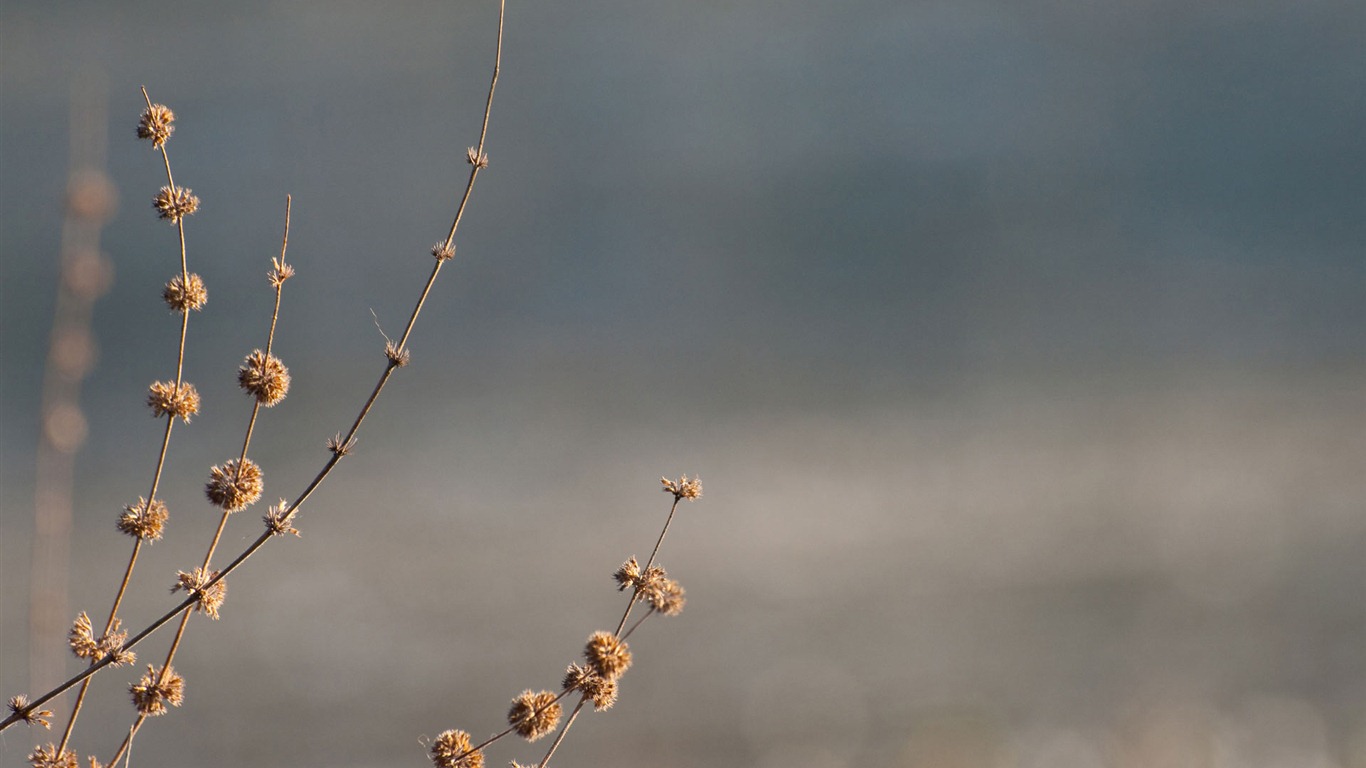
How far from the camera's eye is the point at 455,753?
5.92ft

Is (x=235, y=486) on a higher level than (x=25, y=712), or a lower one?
higher

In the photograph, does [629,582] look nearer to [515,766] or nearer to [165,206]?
[515,766]

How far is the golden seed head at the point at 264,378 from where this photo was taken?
6.06 feet

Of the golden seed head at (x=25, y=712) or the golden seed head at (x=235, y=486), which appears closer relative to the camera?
the golden seed head at (x=25, y=712)

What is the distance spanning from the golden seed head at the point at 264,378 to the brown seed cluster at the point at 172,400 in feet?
0.29

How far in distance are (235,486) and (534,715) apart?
0.60 m

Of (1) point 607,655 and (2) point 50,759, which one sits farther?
(1) point 607,655

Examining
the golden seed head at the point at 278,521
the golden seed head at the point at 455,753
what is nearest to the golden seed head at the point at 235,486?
the golden seed head at the point at 278,521

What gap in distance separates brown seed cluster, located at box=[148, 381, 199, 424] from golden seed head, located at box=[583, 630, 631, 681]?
74 centimetres

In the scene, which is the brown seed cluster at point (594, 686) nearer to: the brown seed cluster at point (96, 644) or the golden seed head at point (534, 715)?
the golden seed head at point (534, 715)

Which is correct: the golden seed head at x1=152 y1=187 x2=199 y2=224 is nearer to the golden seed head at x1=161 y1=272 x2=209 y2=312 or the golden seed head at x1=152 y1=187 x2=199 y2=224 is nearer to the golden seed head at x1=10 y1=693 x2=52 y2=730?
the golden seed head at x1=161 y1=272 x2=209 y2=312

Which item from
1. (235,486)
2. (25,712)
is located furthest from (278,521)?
(25,712)

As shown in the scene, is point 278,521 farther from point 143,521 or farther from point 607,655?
point 607,655

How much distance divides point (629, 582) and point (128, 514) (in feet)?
2.60
